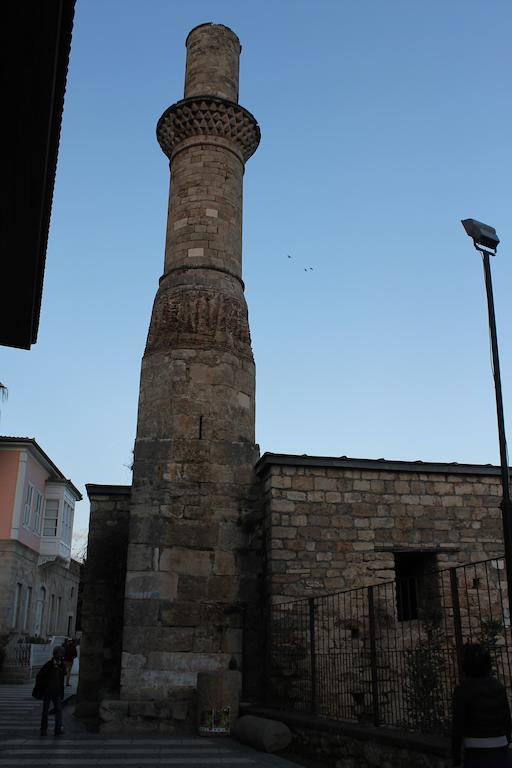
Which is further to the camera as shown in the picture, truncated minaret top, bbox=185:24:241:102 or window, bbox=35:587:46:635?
window, bbox=35:587:46:635

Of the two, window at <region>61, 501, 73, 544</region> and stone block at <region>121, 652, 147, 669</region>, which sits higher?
window at <region>61, 501, 73, 544</region>

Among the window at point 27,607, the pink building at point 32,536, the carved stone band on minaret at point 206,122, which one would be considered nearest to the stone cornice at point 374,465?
the carved stone band on minaret at point 206,122

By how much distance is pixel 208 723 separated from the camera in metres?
9.02

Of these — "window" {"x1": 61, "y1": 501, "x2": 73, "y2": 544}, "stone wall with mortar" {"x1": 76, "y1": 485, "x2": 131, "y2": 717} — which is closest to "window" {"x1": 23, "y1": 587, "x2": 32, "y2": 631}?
"window" {"x1": 61, "y1": 501, "x2": 73, "y2": 544}

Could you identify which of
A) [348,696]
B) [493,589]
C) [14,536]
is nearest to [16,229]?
[348,696]

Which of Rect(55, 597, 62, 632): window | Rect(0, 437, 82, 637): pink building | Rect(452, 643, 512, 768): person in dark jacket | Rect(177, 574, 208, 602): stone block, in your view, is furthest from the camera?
Rect(55, 597, 62, 632): window

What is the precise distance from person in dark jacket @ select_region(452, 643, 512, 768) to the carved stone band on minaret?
1109 cm

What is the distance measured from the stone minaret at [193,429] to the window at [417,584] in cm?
261

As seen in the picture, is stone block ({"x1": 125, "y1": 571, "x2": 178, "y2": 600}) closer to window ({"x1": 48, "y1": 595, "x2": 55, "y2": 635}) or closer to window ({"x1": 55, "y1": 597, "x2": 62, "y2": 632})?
window ({"x1": 48, "y1": 595, "x2": 55, "y2": 635})

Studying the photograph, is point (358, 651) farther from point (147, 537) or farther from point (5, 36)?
point (5, 36)

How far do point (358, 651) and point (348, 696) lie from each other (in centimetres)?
66

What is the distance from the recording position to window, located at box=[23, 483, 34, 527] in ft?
77.8

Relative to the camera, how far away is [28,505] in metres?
24.3

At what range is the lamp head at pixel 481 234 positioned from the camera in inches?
258
